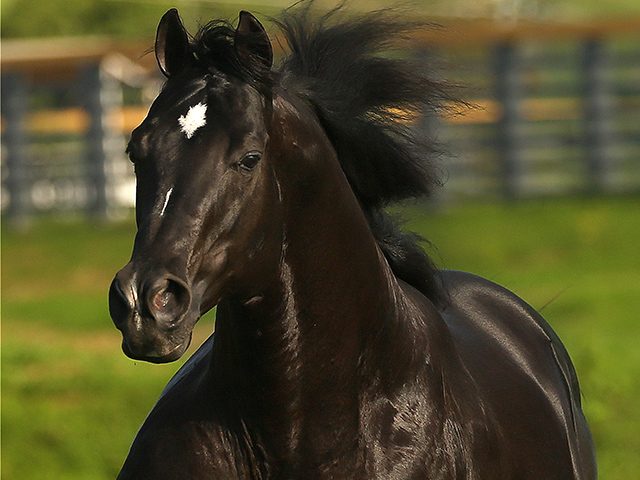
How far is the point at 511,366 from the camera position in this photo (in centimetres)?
391

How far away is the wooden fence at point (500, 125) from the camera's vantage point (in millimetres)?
21453

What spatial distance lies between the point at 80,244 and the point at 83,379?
34.7 feet

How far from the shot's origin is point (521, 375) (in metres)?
3.93

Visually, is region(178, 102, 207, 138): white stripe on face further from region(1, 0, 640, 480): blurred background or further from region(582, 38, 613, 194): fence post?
region(582, 38, 613, 194): fence post

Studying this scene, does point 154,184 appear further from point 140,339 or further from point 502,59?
point 502,59

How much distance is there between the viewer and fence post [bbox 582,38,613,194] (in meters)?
21.6

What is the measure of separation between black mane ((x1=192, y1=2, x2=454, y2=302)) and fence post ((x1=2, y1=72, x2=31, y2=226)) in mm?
19692

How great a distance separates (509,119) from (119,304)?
19.4 m

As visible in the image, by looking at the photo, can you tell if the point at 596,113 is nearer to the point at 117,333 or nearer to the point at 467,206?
the point at 467,206

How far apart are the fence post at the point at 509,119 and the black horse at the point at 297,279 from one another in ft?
58.6

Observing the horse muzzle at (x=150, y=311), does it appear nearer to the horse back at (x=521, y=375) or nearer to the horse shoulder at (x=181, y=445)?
the horse shoulder at (x=181, y=445)

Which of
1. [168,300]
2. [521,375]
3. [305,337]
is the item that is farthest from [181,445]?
[521,375]

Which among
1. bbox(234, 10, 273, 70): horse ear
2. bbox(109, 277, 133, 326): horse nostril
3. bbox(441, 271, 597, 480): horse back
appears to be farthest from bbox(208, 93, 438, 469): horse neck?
bbox(441, 271, 597, 480): horse back

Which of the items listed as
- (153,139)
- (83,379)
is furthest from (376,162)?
(83,379)
